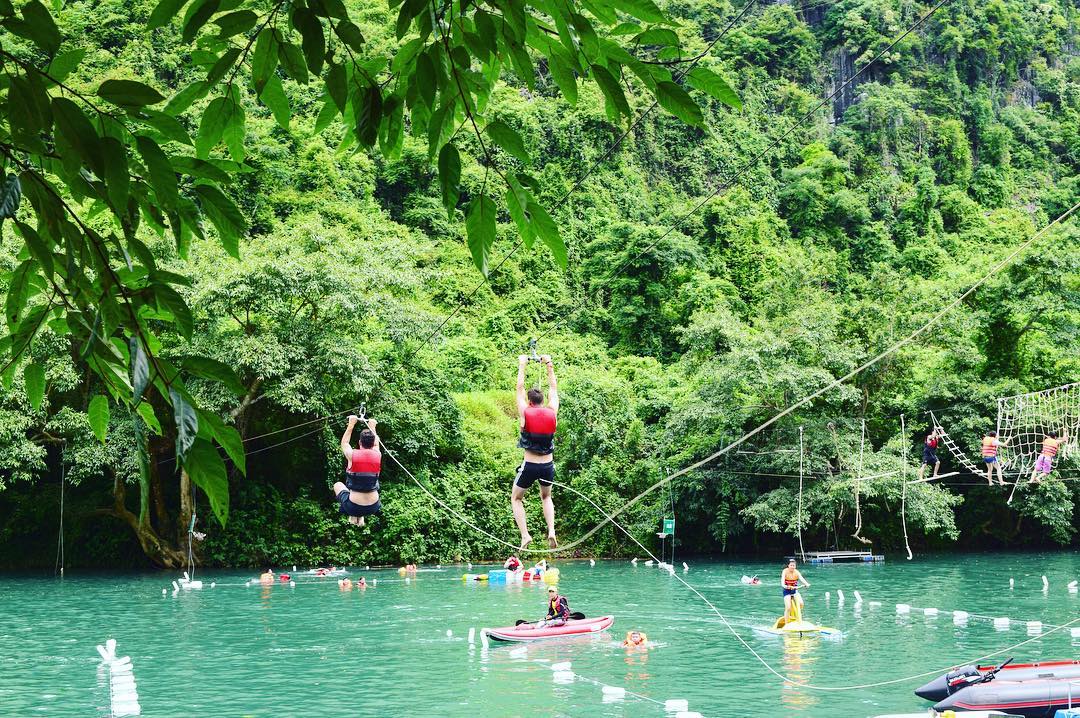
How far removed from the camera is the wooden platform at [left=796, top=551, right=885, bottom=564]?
93.0 feet

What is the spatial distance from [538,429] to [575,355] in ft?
89.8

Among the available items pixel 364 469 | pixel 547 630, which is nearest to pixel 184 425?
pixel 364 469

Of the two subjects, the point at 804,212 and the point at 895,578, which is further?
the point at 804,212

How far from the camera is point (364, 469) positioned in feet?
34.3

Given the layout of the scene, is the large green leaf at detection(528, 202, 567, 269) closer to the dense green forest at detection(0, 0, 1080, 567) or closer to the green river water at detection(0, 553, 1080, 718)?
the green river water at detection(0, 553, 1080, 718)

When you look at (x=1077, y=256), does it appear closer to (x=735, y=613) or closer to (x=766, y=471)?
(x=766, y=471)

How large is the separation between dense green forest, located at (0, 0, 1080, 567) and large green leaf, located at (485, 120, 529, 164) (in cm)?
1216

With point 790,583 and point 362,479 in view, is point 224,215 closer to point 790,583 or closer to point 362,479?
point 362,479

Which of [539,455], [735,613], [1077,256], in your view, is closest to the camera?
[539,455]

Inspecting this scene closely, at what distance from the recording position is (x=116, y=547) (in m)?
27.1

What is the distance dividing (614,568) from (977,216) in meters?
27.7

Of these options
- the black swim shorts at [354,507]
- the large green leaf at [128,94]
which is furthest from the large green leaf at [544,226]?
the black swim shorts at [354,507]

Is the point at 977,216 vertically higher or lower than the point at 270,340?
higher

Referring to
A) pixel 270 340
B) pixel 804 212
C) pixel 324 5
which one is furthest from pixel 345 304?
pixel 804 212
